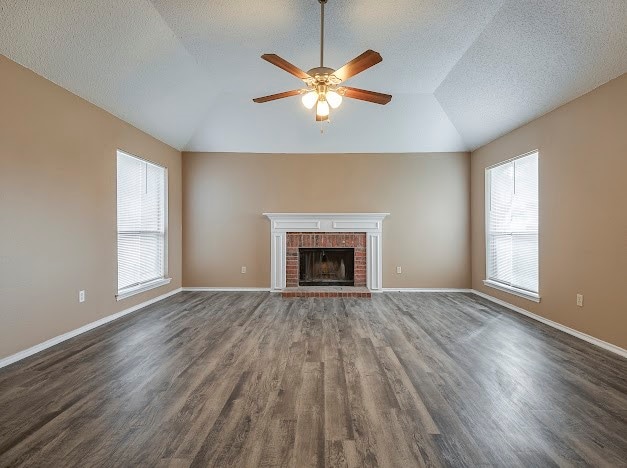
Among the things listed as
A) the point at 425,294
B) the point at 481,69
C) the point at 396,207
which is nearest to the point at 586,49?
the point at 481,69

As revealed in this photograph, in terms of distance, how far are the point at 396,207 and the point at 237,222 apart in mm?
3014

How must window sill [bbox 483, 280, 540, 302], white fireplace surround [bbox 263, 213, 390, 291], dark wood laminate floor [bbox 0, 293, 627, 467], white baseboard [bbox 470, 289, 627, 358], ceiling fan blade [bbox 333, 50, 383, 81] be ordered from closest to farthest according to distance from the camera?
dark wood laminate floor [bbox 0, 293, 627, 467] < ceiling fan blade [bbox 333, 50, 383, 81] < white baseboard [bbox 470, 289, 627, 358] < window sill [bbox 483, 280, 540, 302] < white fireplace surround [bbox 263, 213, 390, 291]

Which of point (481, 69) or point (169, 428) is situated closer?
point (169, 428)

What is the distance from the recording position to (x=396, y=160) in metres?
6.15

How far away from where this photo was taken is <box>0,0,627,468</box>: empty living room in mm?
1934

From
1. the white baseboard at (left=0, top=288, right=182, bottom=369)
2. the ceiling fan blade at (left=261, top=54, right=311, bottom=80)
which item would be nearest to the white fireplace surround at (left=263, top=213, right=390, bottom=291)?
the white baseboard at (left=0, top=288, right=182, bottom=369)

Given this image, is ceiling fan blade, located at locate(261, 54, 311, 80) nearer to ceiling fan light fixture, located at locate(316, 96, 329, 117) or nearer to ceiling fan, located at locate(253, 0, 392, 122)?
ceiling fan, located at locate(253, 0, 392, 122)

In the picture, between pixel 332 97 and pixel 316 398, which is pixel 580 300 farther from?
pixel 332 97

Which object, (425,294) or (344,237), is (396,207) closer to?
(344,237)

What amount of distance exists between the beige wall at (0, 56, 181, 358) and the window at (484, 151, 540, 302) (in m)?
5.50

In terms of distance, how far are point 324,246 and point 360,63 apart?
3.86m

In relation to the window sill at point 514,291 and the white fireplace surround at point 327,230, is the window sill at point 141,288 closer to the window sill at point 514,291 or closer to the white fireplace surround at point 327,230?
the white fireplace surround at point 327,230

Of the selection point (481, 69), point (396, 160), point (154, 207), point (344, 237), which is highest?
point (481, 69)

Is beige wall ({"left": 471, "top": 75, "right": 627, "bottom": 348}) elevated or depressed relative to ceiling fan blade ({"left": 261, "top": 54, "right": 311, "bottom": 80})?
depressed
